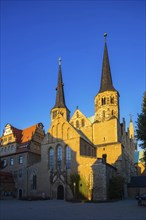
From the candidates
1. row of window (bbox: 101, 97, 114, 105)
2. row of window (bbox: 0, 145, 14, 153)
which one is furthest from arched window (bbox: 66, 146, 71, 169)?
row of window (bbox: 0, 145, 14, 153)

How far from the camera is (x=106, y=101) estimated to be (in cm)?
5650

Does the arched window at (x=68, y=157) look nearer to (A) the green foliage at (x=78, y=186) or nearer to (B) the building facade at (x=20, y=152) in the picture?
(A) the green foliage at (x=78, y=186)

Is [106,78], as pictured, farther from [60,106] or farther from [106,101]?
[60,106]

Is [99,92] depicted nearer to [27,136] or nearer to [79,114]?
[79,114]

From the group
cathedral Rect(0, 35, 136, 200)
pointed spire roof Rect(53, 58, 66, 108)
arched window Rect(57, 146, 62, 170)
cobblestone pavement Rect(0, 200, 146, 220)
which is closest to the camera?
cobblestone pavement Rect(0, 200, 146, 220)

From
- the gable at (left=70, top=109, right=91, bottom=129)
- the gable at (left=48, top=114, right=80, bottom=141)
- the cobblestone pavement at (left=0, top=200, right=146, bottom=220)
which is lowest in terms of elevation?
the cobblestone pavement at (left=0, top=200, right=146, bottom=220)

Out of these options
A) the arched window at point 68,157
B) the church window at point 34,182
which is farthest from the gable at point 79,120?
the church window at point 34,182

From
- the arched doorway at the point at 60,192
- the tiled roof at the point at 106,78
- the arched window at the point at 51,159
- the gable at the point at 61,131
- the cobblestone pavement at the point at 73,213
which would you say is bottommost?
the arched doorway at the point at 60,192

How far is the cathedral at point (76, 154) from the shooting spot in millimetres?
41091

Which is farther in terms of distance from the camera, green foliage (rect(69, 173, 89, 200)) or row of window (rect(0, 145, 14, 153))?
row of window (rect(0, 145, 14, 153))

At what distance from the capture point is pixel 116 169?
4703 cm

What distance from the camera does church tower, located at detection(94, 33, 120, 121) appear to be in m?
55.2

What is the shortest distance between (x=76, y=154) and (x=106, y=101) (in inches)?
657

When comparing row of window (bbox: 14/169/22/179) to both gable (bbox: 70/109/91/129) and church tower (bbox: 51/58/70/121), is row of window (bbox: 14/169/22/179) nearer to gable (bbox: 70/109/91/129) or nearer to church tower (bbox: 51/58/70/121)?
gable (bbox: 70/109/91/129)
